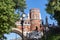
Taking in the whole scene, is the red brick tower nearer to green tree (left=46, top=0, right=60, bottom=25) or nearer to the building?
the building

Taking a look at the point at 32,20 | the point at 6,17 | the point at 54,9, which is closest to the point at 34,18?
the point at 32,20

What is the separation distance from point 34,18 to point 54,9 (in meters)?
24.4

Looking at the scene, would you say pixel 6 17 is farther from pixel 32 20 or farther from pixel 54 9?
pixel 32 20

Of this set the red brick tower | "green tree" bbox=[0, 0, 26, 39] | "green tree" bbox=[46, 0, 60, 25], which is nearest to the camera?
"green tree" bbox=[0, 0, 26, 39]

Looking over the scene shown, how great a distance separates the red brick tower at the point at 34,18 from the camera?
64.8m

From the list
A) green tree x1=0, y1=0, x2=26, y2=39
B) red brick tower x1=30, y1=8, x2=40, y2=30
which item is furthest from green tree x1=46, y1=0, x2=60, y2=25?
red brick tower x1=30, y1=8, x2=40, y2=30

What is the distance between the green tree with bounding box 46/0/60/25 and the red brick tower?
21.2 m

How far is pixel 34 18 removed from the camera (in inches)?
2598

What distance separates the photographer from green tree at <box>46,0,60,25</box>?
136 ft

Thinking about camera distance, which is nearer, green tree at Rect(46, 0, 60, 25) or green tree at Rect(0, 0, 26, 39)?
green tree at Rect(0, 0, 26, 39)

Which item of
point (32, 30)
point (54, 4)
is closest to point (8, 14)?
point (54, 4)

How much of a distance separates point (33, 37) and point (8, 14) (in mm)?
19333

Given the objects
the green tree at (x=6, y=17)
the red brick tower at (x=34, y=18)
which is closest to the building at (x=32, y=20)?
the red brick tower at (x=34, y=18)

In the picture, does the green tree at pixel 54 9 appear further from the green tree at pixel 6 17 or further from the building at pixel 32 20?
the building at pixel 32 20
